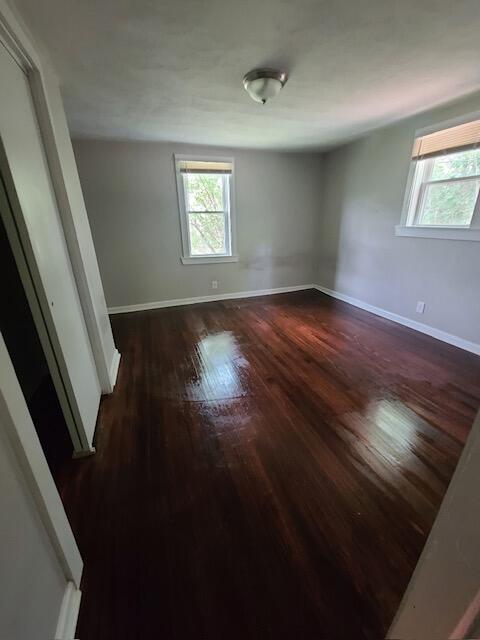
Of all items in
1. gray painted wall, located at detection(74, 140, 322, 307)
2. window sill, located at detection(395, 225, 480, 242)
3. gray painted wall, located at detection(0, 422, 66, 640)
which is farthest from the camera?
gray painted wall, located at detection(74, 140, 322, 307)

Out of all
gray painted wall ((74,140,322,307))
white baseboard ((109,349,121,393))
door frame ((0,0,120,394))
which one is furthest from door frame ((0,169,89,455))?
gray painted wall ((74,140,322,307))

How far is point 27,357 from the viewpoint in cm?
221

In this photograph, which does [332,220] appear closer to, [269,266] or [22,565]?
[269,266]

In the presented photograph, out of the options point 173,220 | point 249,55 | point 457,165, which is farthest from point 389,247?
point 173,220

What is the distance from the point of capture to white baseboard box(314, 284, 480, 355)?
2801 millimetres

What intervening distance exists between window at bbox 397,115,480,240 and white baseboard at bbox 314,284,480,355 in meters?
1.01

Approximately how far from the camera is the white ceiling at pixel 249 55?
1.33 metres

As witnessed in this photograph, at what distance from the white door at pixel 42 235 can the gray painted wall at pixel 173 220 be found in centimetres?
222

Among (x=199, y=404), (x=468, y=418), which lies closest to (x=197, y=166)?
(x=199, y=404)

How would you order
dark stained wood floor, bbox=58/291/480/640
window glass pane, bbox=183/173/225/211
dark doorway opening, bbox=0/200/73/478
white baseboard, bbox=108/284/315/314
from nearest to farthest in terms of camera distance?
1. dark stained wood floor, bbox=58/291/480/640
2. dark doorway opening, bbox=0/200/73/478
3. window glass pane, bbox=183/173/225/211
4. white baseboard, bbox=108/284/315/314

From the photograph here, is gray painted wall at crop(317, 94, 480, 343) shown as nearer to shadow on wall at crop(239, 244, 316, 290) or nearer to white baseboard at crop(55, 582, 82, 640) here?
shadow on wall at crop(239, 244, 316, 290)

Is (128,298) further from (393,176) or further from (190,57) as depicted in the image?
(393,176)

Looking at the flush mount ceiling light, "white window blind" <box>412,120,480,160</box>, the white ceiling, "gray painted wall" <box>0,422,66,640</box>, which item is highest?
the white ceiling

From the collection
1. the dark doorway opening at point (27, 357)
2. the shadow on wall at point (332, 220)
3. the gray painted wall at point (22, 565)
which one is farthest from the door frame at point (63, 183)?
the shadow on wall at point (332, 220)
